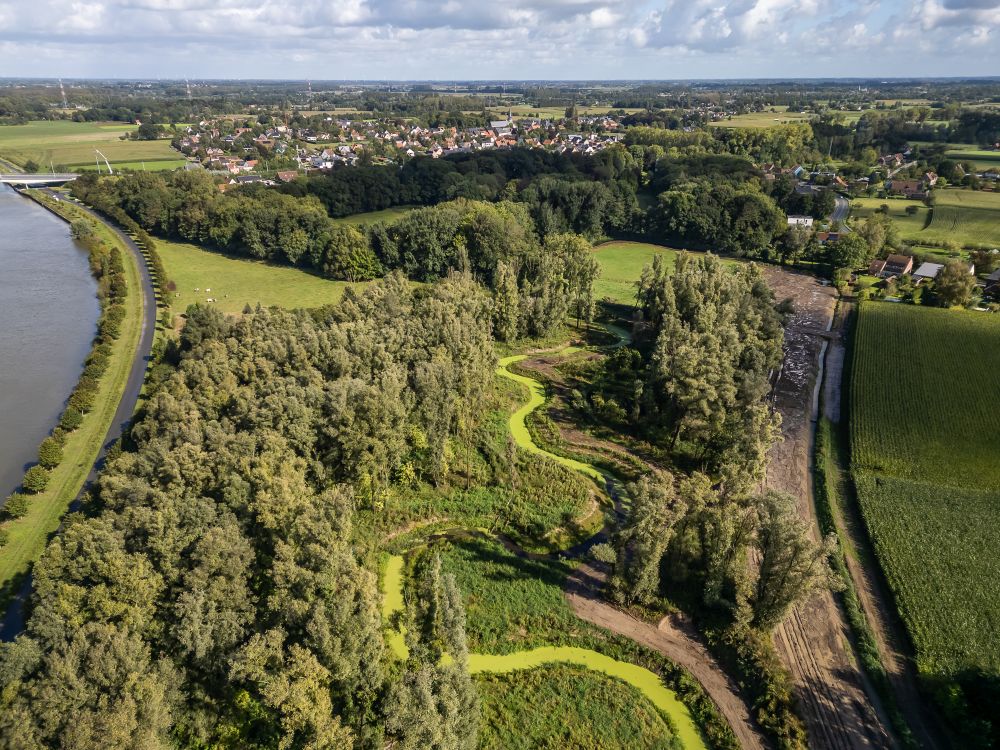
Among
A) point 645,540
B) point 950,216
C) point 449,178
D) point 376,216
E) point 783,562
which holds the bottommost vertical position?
point 783,562

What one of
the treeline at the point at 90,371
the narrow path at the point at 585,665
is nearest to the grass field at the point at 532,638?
the narrow path at the point at 585,665

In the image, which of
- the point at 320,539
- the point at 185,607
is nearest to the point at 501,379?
the point at 320,539

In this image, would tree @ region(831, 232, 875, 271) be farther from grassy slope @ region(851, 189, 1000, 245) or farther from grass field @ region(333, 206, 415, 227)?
grass field @ region(333, 206, 415, 227)

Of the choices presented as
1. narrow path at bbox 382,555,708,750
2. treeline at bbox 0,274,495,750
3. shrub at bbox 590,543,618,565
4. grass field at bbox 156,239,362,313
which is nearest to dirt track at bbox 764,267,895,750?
narrow path at bbox 382,555,708,750

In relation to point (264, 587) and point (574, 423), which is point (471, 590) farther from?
point (574, 423)

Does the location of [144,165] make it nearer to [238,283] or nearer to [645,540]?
[238,283]

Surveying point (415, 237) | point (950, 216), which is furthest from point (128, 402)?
point (950, 216)
